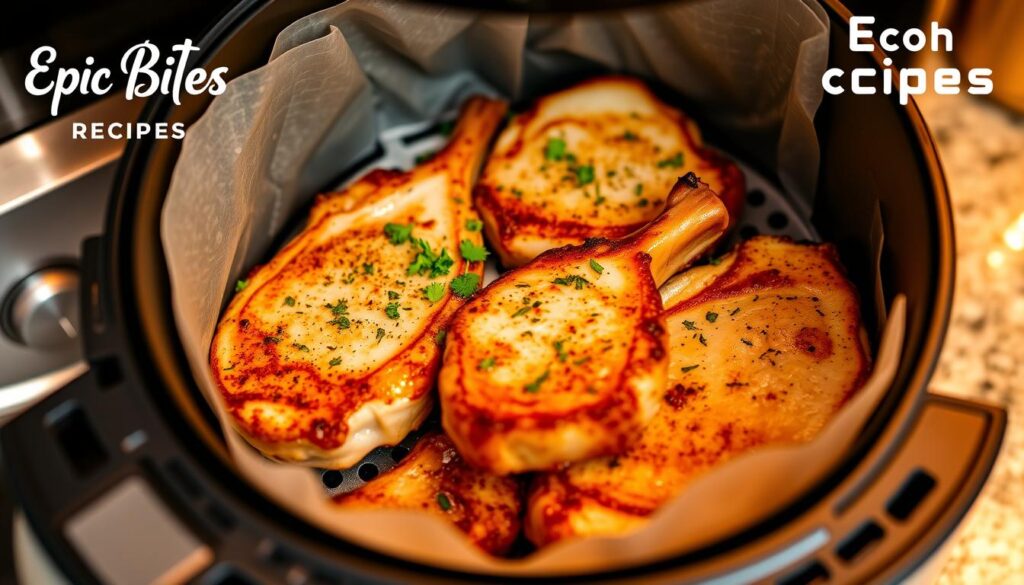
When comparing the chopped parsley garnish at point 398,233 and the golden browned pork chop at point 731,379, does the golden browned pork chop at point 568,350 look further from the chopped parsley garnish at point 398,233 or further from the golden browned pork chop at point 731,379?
the chopped parsley garnish at point 398,233

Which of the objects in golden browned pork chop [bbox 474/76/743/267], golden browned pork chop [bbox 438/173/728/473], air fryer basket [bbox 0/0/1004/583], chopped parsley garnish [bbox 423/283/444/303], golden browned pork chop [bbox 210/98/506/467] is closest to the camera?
air fryer basket [bbox 0/0/1004/583]

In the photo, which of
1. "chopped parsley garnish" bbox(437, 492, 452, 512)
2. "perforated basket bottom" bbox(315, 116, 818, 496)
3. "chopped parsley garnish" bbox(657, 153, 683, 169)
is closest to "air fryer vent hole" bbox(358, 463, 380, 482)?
"perforated basket bottom" bbox(315, 116, 818, 496)

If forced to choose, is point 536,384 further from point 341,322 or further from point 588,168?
point 588,168

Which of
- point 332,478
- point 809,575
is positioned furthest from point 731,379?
point 332,478

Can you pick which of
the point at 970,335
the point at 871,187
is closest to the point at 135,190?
the point at 871,187

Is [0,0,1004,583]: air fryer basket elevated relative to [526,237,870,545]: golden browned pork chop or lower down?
elevated

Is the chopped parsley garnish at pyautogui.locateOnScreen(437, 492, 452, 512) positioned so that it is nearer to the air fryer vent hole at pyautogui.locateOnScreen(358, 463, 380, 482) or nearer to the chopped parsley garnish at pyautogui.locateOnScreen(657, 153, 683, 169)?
the air fryer vent hole at pyautogui.locateOnScreen(358, 463, 380, 482)

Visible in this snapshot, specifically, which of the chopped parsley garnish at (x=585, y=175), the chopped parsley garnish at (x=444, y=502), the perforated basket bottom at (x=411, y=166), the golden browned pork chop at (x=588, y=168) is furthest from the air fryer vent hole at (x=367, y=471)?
the chopped parsley garnish at (x=585, y=175)
